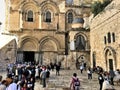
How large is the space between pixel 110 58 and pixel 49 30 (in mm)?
14002

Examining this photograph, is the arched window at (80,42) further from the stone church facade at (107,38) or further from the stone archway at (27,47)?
the stone archway at (27,47)

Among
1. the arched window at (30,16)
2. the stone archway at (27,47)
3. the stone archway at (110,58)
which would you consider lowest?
the stone archway at (110,58)

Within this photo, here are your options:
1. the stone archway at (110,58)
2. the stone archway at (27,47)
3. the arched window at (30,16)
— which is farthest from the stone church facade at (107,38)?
the arched window at (30,16)

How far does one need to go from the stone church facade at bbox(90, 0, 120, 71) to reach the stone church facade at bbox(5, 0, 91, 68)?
323cm

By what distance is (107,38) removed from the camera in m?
21.8

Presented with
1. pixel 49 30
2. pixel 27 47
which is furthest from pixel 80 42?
pixel 27 47

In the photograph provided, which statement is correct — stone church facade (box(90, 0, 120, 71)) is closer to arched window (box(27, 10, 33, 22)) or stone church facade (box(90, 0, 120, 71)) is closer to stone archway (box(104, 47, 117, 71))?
stone archway (box(104, 47, 117, 71))

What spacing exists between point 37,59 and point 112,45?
45.6ft

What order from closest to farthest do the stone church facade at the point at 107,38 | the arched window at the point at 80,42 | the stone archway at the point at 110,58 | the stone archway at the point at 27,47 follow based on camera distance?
the stone church facade at the point at 107,38 < the stone archway at the point at 110,58 < the arched window at the point at 80,42 < the stone archway at the point at 27,47

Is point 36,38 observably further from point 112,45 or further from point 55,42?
point 112,45

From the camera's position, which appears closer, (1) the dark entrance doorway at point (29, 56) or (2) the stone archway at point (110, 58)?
(2) the stone archway at point (110, 58)

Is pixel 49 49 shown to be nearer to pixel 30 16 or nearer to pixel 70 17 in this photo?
pixel 30 16

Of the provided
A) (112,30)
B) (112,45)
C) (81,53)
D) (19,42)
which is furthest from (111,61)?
(19,42)

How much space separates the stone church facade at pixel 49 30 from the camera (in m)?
29.7
